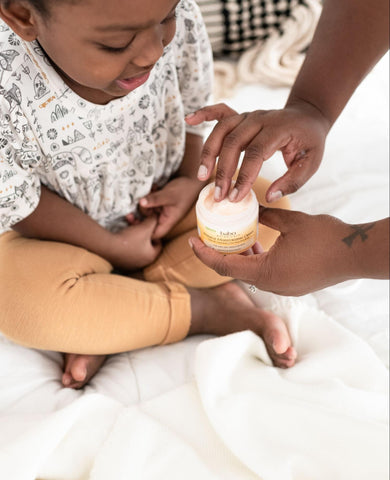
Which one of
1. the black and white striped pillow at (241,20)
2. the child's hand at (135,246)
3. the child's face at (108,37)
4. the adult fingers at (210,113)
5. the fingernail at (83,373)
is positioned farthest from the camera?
the black and white striped pillow at (241,20)

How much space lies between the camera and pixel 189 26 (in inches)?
36.7

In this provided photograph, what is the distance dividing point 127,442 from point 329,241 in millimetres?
422

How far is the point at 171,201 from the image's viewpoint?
106cm

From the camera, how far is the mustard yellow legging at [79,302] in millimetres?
929

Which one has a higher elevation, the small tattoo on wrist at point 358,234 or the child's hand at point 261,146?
the child's hand at point 261,146

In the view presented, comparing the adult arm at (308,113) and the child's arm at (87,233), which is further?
the child's arm at (87,233)

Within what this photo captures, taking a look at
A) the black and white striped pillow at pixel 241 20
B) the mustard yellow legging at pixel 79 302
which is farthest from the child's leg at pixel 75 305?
the black and white striped pillow at pixel 241 20

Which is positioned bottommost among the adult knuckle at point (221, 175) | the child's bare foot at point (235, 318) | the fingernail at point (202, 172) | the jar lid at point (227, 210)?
the child's bare foot at point (235, 318)

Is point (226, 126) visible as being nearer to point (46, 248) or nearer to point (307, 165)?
point (307, 165)

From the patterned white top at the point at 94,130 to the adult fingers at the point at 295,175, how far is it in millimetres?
288

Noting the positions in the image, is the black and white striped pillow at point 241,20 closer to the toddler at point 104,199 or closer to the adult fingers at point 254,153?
the toddler at point 104,199

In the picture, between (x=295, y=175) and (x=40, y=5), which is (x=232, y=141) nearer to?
(x=295, y=175)

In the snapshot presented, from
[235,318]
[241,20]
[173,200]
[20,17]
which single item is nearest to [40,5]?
[20,17]

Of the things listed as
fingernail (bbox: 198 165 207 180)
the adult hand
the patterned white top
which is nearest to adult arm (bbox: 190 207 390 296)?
the adult hand
